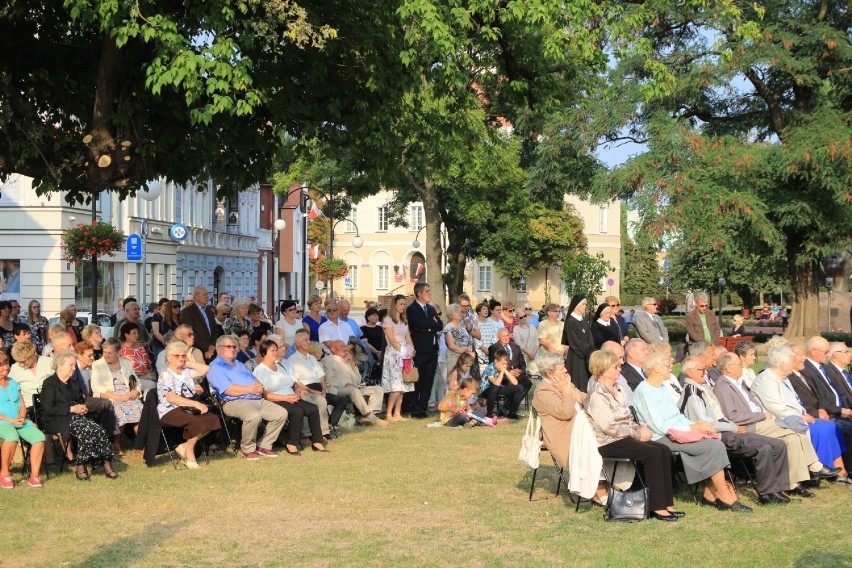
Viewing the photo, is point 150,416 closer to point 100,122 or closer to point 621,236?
point 100,122

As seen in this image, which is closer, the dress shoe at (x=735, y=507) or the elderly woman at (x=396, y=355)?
the dress shoe at (x=735, y=507)

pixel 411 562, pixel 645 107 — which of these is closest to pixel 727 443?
pixel 411 562

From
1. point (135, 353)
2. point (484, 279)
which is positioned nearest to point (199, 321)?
point (135, 353)

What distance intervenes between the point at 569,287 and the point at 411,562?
3866cm

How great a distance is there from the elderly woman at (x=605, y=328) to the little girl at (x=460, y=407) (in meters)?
1.89

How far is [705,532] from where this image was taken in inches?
373

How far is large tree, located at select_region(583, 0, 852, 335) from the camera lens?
1189 inches

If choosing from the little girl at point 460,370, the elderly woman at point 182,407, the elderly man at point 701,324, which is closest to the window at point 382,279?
the elderly man at point 701,324

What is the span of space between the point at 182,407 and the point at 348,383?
13.3 ft

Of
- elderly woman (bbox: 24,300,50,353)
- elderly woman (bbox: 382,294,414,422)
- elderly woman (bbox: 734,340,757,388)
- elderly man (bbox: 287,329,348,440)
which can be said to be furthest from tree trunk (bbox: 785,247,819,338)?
elderly woman (bbox: 24,300,50,353)

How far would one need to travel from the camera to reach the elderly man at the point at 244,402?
13.5 m

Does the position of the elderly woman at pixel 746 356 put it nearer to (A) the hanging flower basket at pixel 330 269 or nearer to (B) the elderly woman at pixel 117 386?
(B) the elderly woman at pixel 117 386

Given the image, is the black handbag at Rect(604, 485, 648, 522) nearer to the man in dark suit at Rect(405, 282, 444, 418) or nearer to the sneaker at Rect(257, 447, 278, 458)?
the sneaker at Rect(257, 447, 278, 458)

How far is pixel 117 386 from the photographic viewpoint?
43.5 feet
